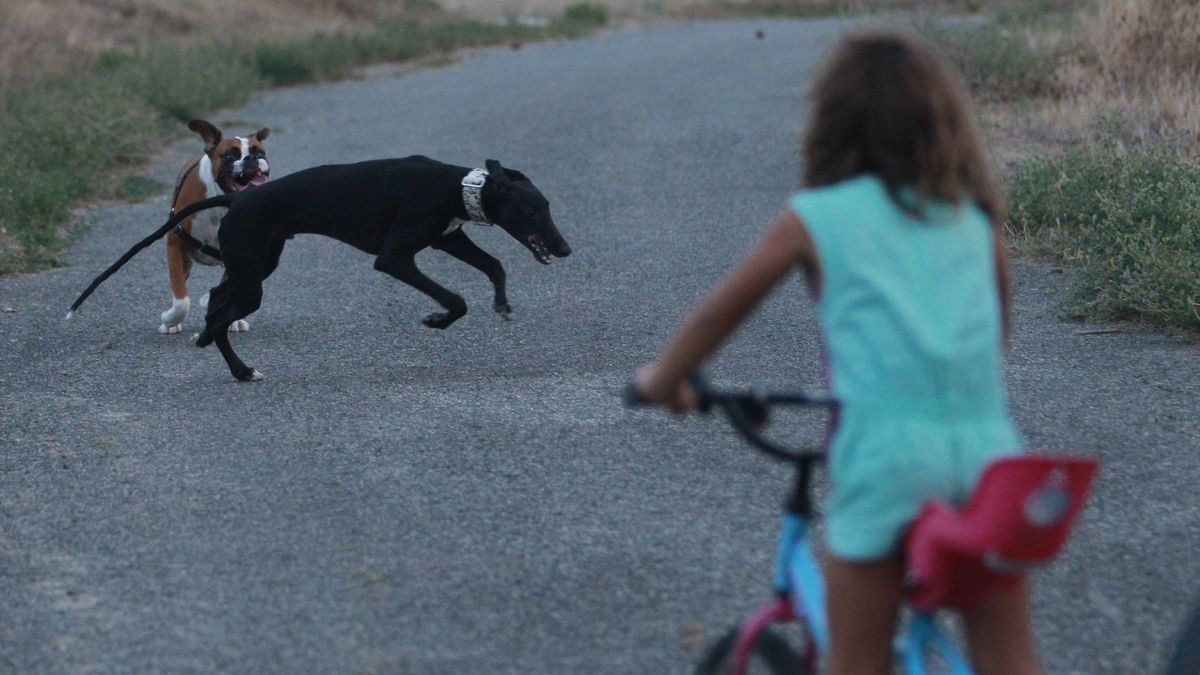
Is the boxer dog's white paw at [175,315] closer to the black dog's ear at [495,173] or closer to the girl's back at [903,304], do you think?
the black dog's ear at [495,173]

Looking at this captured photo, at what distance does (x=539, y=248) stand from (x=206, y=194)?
90.2 inches

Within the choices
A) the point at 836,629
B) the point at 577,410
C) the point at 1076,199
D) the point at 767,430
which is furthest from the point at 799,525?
the point at 1076,199

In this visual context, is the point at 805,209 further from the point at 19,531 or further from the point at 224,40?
the point at 224,40

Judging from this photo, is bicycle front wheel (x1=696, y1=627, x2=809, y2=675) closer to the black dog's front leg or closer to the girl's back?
the girl's back

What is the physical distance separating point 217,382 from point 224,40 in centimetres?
2161

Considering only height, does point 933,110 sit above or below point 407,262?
above

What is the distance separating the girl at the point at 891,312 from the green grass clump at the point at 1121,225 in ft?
16.7

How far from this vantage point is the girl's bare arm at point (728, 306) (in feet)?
8.46

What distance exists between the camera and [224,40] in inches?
1086

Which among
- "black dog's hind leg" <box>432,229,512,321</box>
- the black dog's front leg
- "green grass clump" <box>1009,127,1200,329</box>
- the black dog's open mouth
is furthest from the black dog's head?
"green grass clump" <box>1009,127,1200,329</box>

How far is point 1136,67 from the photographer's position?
1501 cm

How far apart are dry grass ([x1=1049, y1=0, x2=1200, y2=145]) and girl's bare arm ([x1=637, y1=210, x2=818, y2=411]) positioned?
36.4 ft

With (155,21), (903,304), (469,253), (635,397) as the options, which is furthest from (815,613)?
(155,21)

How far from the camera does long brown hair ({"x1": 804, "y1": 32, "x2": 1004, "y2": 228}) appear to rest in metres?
2.59
